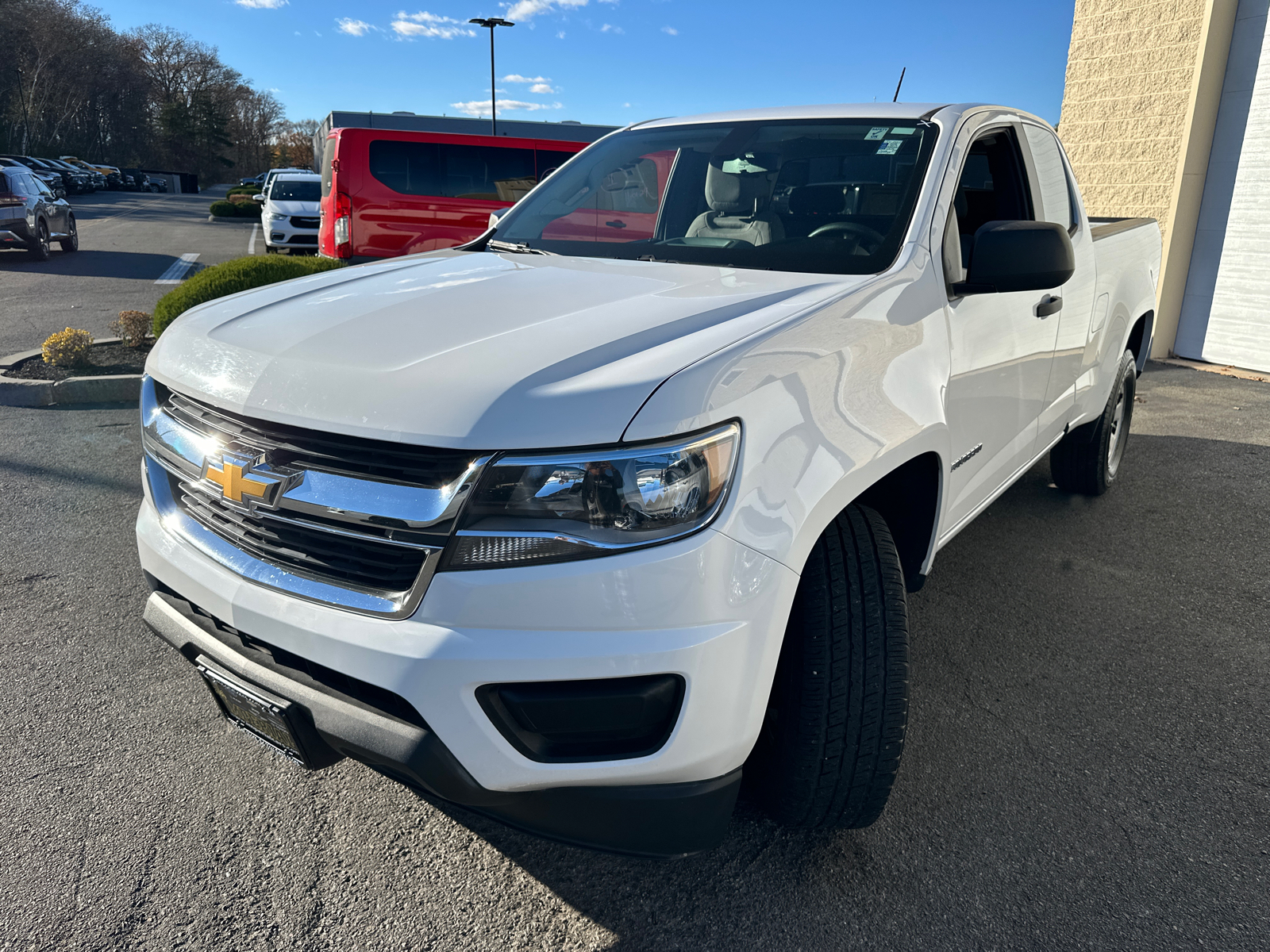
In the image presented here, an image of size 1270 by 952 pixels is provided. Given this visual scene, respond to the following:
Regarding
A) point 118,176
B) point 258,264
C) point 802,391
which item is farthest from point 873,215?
point 118,176

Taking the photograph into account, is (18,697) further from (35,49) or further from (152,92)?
(152,92)

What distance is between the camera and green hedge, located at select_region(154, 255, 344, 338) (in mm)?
6754

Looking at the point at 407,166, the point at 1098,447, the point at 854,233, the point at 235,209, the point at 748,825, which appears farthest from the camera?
the point at 235,209

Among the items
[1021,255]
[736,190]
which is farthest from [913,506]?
[736,190]

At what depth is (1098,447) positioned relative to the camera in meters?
4.46

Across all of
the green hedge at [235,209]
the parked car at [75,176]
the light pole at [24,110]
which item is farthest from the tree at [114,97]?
the green hedge at [235,209]

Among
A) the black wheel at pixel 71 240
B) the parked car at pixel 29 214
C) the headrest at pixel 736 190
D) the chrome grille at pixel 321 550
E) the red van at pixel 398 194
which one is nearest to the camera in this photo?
the chrome grille at pixel 321 550

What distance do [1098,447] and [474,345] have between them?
3776mm

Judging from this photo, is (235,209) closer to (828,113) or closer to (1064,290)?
(828,113)

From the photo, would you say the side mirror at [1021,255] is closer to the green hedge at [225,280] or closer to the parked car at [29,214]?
the green hedge at [225,280]

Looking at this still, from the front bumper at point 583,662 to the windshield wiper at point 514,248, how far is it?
1.58 metres

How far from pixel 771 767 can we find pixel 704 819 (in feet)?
1.18

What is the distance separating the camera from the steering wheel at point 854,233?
2428 mm

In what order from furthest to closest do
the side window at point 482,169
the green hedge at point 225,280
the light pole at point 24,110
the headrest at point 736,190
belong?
the light pole at point 24,110, the side window at point 482,169, the green hedge at point 225,280, the headrest at point 736,190
